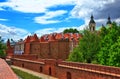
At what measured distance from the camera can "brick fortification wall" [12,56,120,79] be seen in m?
17.6

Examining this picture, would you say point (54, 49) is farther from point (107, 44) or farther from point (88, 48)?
point (107, 44)

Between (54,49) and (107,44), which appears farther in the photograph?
(54,49)

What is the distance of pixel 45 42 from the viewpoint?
70.1 meters

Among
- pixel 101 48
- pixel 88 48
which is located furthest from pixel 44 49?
pixel 101 48

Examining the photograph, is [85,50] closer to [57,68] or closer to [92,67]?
[57,68]

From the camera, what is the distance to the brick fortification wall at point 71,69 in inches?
695

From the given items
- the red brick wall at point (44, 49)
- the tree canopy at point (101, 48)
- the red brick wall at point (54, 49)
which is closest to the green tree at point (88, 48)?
the tree canopy at point (101, 48)

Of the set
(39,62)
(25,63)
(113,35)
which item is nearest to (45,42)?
(25,63)

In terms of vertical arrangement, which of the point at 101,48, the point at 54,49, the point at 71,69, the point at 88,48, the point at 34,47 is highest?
the point at 34,47

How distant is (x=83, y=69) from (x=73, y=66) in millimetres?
2573

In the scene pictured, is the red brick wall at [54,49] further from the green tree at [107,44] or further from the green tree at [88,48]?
the green tree at [107,44]

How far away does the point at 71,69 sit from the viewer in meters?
24.6

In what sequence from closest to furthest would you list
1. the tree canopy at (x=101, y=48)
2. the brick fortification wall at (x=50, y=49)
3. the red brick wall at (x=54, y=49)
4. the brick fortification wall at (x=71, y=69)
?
the brick fortification wall at (x=71, y=69)
the tree canopy at (x=101, y=48)
the brick fortification wall at (x=50, y=49)
the red brick wall at (x=54, y=49)

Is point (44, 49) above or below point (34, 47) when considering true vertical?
below
